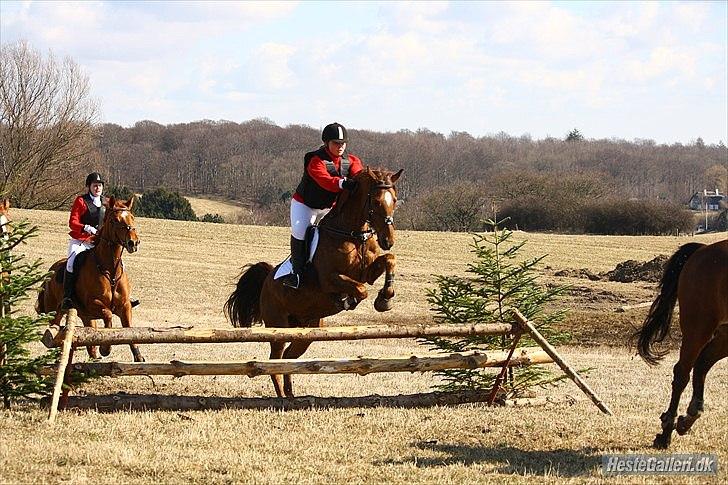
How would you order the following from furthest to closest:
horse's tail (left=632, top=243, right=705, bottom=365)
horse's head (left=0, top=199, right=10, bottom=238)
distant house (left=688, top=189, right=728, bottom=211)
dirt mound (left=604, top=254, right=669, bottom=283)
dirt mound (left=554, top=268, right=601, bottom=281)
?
distant house (left=688, top=189, right=728, bottom=211)
dirt mound (left=554, top=268, right=601, bottom=281)
dirt mound (left=604, top=254, right=669, bottom=283)
horse's head (left=0, top=199, right=10, bottom=238)
horse's tail (left=632, top=243, right=705, bottom=365)

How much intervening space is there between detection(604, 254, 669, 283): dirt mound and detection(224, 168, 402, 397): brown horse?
25071 mm

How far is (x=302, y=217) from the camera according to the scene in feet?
38.8

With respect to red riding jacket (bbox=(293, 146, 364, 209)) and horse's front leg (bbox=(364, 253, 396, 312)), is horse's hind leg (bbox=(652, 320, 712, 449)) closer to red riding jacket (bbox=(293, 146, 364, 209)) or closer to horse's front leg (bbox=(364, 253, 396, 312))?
horse's front leg (bbox=(364, 253, 396, 312))

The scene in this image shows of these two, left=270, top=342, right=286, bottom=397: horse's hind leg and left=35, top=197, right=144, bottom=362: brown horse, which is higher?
left=35, top=197, right=144, bottom=362: brown horse

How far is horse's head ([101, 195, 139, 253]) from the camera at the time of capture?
13.1 metres

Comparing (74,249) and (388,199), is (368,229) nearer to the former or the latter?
(388,199)

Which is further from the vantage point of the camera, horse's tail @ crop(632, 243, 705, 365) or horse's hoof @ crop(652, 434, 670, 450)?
horse's tail @ crop(632, 243, 705, 365)

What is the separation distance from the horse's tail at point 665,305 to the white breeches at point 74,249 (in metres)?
8.31

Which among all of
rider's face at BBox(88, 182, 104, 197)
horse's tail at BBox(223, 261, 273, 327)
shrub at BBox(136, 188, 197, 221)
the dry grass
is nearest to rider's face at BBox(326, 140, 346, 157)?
horse's tail at BBox(223, 261, 273, 327)

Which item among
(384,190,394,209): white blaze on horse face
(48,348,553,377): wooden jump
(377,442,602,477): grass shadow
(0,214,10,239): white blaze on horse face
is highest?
(384,190,394,209): white blaze on horse face

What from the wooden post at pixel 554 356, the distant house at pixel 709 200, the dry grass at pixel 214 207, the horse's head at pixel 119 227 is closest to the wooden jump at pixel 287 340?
the wooden post at pixel 554 356

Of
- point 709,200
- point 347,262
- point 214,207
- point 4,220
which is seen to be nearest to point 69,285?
point 4,220

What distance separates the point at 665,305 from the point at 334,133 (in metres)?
4.37

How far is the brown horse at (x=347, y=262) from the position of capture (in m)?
10.9
